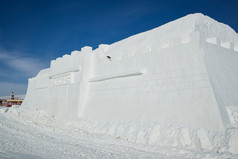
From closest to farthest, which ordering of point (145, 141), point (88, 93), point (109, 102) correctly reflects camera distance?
point (145, 141), point (109, 102), point (88, 93)

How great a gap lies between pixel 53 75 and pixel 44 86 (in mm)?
3260

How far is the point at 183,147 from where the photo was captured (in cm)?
820

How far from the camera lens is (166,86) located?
10430mm

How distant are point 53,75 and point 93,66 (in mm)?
5841

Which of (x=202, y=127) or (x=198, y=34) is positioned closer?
(x=202, y=127)

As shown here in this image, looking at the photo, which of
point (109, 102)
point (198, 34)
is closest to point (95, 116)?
point (109, 102)

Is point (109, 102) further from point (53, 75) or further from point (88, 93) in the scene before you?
point (53, 75)

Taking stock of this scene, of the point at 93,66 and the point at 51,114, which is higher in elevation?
the point at 93,66

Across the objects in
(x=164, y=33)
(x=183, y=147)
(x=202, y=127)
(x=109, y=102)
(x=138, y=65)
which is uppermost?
(x=164, y=33)

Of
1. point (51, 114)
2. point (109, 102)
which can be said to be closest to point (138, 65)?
point (109, 102)

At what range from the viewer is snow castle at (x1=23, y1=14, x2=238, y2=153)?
28.6 ft

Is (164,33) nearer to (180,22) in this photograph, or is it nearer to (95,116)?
(180,22)

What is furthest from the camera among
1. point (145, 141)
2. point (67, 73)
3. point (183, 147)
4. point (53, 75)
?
point (53, 75)

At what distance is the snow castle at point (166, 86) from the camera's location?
8.72m
